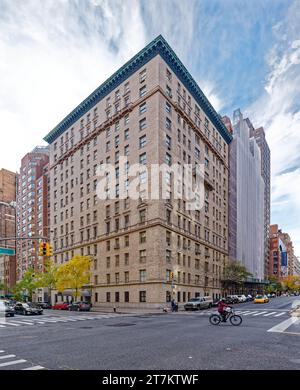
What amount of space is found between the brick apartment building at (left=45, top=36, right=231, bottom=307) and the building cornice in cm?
18

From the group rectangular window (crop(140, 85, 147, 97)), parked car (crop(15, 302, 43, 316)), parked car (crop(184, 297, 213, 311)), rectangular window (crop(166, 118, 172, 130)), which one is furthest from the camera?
→ rectangular window (crop(140, 85, 147, 97))

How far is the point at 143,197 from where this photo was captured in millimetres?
50781

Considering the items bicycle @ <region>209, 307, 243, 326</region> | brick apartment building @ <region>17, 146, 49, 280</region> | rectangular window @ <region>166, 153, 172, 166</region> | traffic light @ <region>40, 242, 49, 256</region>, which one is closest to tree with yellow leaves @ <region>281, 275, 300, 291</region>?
brick apartment building @ <region>17, 146, 49, 280</region>

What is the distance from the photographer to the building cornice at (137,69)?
53.9 meters

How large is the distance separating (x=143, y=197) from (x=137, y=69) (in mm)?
23730

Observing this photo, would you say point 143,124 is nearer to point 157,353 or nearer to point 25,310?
point 25,310

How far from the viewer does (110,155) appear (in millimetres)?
60094

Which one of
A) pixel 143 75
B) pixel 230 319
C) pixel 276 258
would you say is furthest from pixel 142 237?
pixel 276 258

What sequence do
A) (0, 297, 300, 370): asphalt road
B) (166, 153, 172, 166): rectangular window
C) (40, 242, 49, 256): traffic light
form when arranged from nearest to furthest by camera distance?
(0, 297, 300, 370): asphalt road, (40, 242, 49, 256): traffic light, (166, 153, 172, 166): rectangular window

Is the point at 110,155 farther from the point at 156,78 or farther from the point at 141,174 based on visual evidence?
the point at 156,78

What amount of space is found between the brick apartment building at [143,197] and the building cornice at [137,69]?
0.59 feet

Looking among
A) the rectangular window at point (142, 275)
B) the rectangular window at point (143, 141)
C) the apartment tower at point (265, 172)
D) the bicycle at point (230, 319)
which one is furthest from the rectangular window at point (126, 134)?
the apartment tower at point (265, 172)

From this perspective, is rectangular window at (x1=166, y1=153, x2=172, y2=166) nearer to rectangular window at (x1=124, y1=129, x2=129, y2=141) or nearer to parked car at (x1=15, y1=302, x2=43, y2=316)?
rectangular window at (x1=124, y1=129, x2=129, y2=141)

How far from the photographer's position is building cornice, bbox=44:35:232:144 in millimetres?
53875
